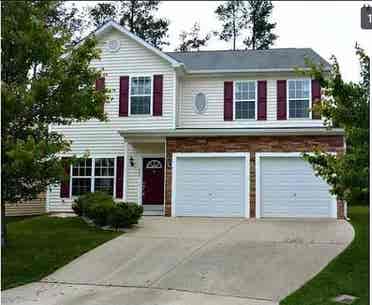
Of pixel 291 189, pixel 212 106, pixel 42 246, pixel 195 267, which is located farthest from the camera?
pixel 212 106

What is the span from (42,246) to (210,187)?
6856 mm

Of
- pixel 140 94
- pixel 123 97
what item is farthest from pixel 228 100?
pixel 123 97

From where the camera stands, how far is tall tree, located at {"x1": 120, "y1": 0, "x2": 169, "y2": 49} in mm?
35531

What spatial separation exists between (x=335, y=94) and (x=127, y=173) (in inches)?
425

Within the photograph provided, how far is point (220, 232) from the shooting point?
46.9 feet

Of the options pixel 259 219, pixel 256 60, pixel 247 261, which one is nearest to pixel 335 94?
pixel 247 261

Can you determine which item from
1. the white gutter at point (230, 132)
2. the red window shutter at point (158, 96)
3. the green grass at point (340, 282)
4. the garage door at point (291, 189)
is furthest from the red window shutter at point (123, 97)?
the green grass at point (340, 282)

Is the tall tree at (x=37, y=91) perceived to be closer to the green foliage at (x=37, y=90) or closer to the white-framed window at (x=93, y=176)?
the green foliage at (x=37, y=90)

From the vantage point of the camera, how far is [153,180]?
759 inches

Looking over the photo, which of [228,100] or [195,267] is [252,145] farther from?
[195,267]

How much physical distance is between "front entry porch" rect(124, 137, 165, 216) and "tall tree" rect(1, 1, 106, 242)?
666cm

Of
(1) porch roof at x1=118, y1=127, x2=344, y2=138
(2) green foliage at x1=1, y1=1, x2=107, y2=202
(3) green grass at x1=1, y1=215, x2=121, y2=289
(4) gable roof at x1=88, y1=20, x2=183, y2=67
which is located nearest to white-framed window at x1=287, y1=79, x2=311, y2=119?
(1) porch roof at x1=118, y1=127, x2=344, y2=138

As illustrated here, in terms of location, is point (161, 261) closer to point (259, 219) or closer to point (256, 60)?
point (259, 219)

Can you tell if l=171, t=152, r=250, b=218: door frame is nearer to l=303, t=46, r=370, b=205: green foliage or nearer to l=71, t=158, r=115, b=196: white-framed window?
l=71, t=158, r=115, b=196: white-framed window
